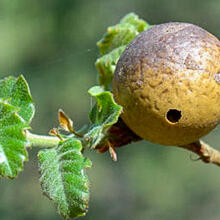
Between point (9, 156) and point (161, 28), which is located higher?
point (161, 28)

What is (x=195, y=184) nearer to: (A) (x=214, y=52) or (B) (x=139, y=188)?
(B) (x=139, y=188)

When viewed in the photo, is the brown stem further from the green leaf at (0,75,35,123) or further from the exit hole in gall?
the green leaf at (0,75,35,123)

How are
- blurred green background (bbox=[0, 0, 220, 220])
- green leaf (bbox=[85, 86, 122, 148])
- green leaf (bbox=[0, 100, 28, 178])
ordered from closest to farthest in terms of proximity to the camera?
green leaf (bbox=[0, 100, 28, 178]) < green leaf (bbox=[85, 86, 122, 148]) < blurred green background (bbox=[0, 0, 220, 220])

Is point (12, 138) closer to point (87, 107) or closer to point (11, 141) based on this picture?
point (11, 141)

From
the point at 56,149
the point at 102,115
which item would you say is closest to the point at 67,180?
the point at 56,149

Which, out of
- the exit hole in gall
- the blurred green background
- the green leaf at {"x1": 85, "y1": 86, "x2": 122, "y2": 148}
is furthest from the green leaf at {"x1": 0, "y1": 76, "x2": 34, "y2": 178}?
the blurred green background

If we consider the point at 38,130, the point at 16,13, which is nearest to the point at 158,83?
the point at 38,130

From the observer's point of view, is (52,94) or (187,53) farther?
(52,94)
